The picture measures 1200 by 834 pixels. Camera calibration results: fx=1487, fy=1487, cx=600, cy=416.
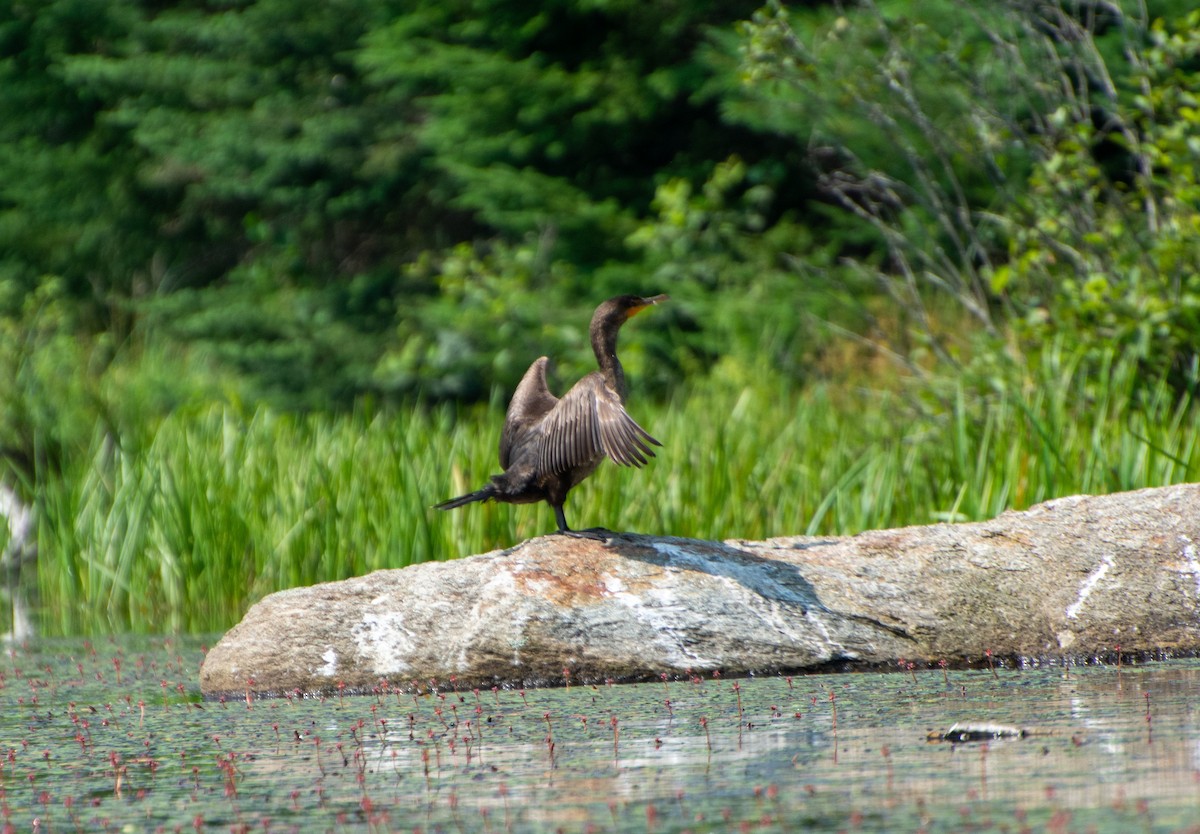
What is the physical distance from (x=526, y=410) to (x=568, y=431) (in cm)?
39

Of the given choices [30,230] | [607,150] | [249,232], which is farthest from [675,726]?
[30,230]

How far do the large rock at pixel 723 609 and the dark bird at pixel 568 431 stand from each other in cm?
18

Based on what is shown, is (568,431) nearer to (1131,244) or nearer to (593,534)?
(593,534)

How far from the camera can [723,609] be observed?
153 inches

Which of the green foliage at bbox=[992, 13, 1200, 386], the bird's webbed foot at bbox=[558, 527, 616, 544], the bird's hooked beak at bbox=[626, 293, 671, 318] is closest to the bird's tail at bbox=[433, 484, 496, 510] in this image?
the bird's webbed foot at bbox=[558, 527, 616, 544]

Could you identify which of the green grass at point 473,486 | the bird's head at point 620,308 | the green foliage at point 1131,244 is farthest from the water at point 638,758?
the green foliage at point 1131,244

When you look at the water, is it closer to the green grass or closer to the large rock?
the large rock

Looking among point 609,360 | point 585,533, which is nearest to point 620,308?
point 609,360

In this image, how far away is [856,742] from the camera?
9.55ft

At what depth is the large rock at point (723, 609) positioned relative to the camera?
12.7ft

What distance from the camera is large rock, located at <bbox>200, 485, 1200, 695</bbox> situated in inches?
152

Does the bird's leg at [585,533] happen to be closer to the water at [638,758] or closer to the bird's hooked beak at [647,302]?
the water at [638,758]

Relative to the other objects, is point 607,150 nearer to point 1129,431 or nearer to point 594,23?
point 594,23

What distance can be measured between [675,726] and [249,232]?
13.6 m
